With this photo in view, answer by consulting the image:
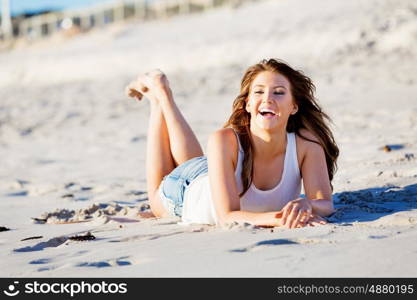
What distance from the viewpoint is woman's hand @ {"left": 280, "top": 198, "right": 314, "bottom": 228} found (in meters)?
3.35

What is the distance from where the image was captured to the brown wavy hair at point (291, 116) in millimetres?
3719

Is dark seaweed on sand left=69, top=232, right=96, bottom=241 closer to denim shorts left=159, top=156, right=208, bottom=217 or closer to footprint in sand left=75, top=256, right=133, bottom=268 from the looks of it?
footprint in sand left=75, top=256, right=133, bottom=268

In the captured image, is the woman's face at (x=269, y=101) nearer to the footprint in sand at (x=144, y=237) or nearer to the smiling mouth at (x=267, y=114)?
the smiling mouth at (x=267, y=114)

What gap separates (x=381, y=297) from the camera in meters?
2.40

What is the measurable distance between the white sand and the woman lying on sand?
0.44 feet

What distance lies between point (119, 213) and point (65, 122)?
6236 mm

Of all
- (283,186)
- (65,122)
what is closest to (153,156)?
(283,186)

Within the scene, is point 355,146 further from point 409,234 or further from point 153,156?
point 409,234

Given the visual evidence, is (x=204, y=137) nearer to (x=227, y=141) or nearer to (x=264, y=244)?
(x=227, y=141)

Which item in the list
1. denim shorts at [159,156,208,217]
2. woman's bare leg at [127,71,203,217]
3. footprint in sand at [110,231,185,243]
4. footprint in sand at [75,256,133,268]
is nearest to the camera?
footprint in sand at [75,256,133,268]

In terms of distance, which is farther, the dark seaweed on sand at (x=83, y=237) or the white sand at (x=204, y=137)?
the dark seaweed on sand at (x=83, y=237)

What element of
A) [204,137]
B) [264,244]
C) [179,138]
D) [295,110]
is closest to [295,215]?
[264,244]

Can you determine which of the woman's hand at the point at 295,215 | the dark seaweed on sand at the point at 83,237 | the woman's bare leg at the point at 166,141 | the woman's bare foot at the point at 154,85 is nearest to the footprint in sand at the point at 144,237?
the dark seaweed on sand at the point at 83,237

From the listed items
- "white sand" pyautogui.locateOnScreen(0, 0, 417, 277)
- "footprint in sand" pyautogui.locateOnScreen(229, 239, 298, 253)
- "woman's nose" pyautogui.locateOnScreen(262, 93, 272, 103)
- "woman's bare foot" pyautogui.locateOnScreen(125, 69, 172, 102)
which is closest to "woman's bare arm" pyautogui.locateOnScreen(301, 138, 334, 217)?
"white sand" pyautogui.locateOnScreen(0, 0, 417, 277)
